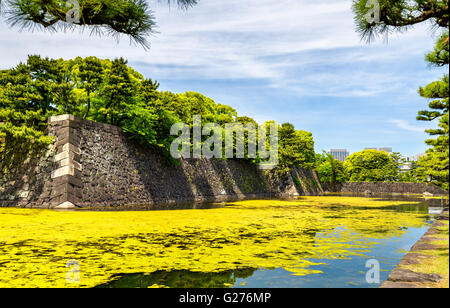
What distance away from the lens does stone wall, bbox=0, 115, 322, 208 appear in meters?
11.0

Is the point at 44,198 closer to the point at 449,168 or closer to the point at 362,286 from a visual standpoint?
the point at 362,286

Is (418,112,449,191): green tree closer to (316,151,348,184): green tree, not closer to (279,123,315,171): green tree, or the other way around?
(279,123,315,171): green tree

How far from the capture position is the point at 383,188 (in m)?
46.7

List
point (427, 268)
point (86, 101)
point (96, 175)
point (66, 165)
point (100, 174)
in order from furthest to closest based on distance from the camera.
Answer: point (86, 101) → point (100, 174) → point (96, 175) → point (66, 165) → point (427, 268)

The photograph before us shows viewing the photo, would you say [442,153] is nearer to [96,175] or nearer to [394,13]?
Answer: [394,13]

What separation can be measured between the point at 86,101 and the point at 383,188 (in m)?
43.6

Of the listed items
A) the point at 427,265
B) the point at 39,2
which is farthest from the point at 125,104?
the point at 427,265

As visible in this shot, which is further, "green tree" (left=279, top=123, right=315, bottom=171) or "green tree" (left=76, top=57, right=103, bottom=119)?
"green tree" (left=279, top=123, right=315, bottom=171)

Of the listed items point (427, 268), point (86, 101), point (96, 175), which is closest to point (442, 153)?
point (427, 268)

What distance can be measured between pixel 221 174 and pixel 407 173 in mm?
37892

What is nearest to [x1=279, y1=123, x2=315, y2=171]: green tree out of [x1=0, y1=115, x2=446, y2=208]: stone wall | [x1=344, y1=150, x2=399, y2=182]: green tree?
[x1=0, y1=115, x2=446, y2=208]: stone wall

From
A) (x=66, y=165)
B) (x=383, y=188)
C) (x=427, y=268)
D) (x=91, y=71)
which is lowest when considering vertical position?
(x=383, y=188)

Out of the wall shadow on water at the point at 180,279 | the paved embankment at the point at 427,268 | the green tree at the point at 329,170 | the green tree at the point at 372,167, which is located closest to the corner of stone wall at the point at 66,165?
the wall shadow on water at the point at 180,279

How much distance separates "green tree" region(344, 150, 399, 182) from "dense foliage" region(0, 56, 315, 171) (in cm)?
4146
